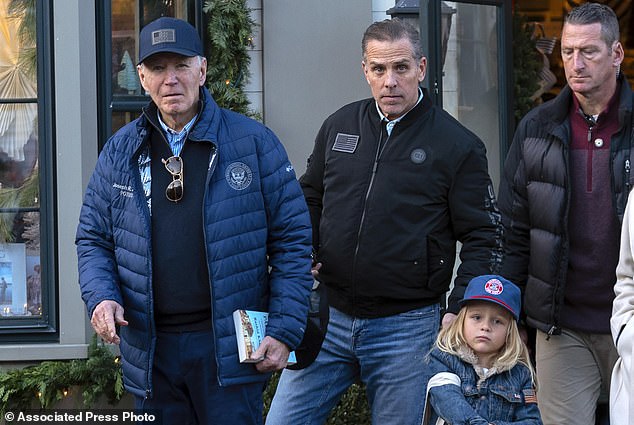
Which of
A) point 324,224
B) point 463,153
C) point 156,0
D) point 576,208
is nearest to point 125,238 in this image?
point 324,224

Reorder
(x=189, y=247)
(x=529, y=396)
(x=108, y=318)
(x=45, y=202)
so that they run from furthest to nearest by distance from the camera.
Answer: (x=45, y=202), (x=529, y=396), (x=189, y=247), (x=108, y=318)

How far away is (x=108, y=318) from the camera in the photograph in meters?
4.19

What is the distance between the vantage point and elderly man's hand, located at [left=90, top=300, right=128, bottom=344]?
4.20 meters

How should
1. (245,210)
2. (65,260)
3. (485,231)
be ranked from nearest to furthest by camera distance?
(245,210), (485,231), (65,260)

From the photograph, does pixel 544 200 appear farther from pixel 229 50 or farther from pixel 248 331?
pixel 229 50

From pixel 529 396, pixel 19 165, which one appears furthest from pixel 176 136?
pixel 19 165

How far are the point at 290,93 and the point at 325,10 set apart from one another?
527mm

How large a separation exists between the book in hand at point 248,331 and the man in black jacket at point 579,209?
133 cm

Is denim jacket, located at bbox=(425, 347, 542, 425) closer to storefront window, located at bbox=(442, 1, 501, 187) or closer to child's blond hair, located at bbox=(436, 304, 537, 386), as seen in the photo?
child's blond hair, located at bbox=(436, 304, 537, 386)

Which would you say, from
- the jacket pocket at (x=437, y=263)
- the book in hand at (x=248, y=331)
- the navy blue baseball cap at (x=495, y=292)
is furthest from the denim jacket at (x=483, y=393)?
the book in hand at (x=248, y=331)

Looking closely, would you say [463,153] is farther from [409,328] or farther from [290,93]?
[290,93]

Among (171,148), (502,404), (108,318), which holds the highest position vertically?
(171,148)

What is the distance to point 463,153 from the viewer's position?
488 centimetres

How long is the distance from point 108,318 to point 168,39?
3.40 feet
